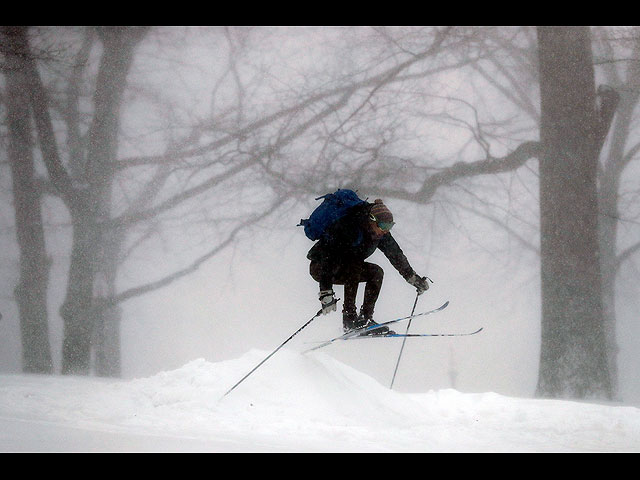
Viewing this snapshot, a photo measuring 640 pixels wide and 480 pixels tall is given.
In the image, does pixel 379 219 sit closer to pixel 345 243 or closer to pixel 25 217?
pixel 345 243

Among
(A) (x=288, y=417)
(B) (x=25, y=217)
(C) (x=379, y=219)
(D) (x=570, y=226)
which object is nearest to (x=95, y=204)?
(B) (x=25, y=217)

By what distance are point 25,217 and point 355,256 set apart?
6390mm

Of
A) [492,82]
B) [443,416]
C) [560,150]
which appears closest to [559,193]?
[560,150]

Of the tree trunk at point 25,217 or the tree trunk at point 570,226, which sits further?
the tree trunk at point 25,217

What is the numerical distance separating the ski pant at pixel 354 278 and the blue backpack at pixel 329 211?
0.26 meters

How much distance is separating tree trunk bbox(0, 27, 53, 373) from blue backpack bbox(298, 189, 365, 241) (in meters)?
5.97

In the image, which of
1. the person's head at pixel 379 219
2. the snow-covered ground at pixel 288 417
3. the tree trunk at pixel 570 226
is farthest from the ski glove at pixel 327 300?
the tree trunk at pixel 570 226

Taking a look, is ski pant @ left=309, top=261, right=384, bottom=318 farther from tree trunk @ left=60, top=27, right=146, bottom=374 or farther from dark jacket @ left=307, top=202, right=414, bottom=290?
tree trunk @ left=60, top=27, right=146, bottom=374

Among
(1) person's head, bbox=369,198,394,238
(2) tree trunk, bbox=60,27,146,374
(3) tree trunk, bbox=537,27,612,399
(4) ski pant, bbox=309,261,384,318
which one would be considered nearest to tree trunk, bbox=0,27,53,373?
(2) tree trunk, bbox=60,27,146,374

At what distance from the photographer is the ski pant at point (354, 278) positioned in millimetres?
4652

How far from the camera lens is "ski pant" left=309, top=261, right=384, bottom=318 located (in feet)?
15.3

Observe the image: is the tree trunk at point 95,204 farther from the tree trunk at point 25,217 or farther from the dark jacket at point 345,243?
the dark jacket at point 345,243

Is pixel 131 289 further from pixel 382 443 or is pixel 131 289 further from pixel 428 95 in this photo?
pixel 382 443

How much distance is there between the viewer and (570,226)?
7.28 m
